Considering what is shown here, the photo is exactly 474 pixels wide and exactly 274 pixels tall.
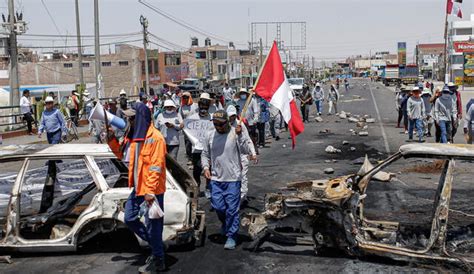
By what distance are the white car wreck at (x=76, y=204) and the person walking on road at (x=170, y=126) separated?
7.87 feet

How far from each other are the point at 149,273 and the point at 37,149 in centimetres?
219

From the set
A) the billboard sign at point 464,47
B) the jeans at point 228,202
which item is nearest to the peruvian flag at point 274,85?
the jeans at point 228,202

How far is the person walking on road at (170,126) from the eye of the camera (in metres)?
9.52

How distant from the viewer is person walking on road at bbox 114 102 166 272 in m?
5.52

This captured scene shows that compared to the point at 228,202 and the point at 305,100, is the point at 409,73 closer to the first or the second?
the point at 305,100

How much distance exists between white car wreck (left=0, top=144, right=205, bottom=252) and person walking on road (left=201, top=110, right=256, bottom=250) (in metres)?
0.32

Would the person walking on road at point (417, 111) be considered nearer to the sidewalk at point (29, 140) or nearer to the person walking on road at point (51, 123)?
the person walking on road at point (51, 123)

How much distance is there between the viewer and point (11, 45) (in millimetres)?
24531

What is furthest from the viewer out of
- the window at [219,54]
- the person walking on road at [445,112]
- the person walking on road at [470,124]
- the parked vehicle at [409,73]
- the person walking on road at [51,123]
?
the window at [219,54]

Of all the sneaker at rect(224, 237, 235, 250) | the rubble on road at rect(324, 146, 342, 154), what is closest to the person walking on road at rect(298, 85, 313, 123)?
the rubble on road at rect(324, 146, 342, 154)

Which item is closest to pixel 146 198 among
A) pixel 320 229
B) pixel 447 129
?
pixel 320 229

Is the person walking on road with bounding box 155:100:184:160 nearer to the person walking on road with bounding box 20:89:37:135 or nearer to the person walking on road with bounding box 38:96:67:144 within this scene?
the person walking on road with bounding box 38:96:67:144

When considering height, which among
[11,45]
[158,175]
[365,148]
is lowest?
[365,148]

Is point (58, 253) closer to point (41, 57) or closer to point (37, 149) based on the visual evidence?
point (37, 149)
